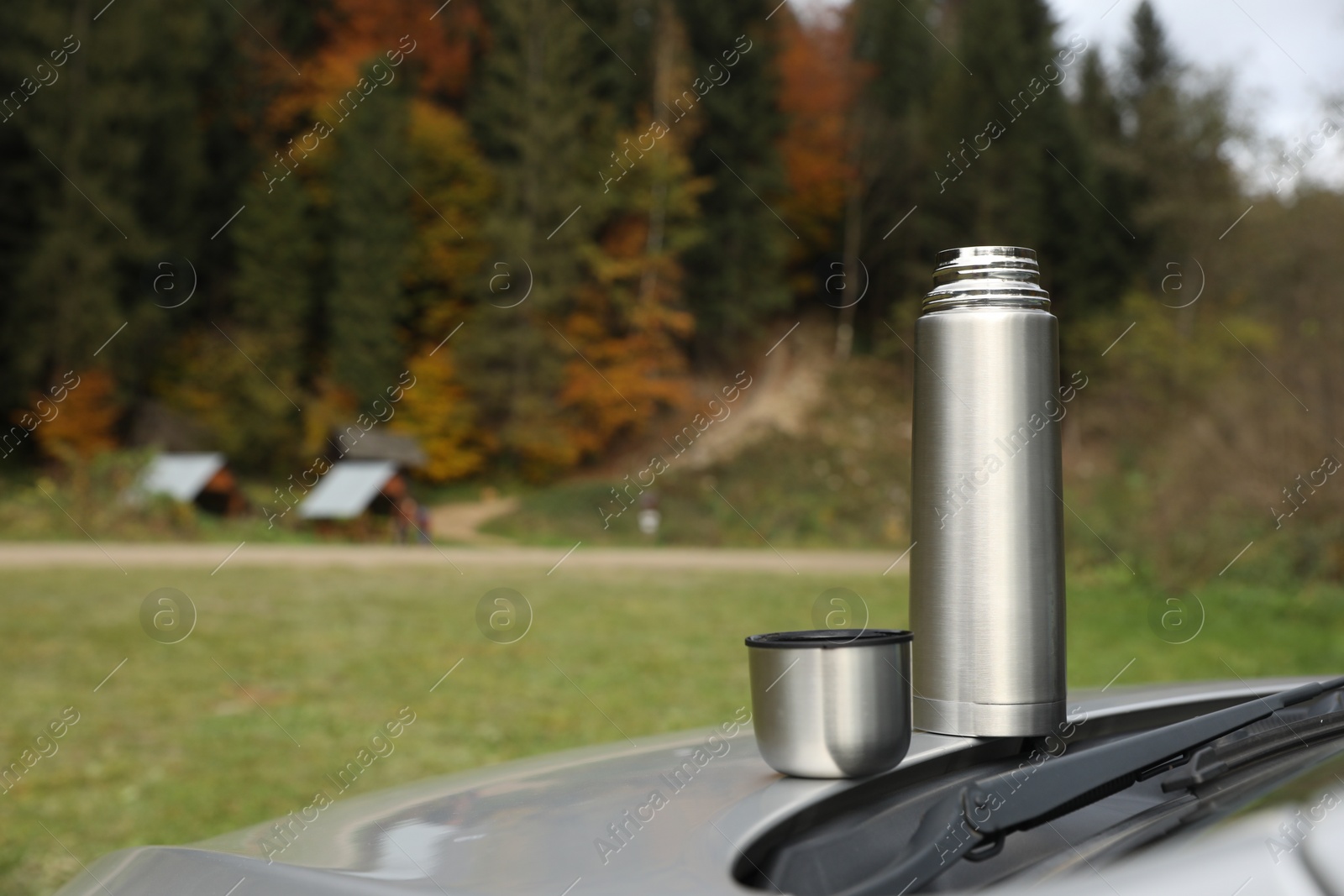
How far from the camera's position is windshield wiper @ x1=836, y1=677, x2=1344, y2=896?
93cm

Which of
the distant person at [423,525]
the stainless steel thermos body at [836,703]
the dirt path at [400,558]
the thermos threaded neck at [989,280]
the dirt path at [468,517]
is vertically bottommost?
the stainless steel thermos body at [836,703]

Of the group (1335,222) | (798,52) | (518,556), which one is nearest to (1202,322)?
(1335,222)

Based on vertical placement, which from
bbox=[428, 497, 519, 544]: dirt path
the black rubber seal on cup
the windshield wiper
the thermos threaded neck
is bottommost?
the windshield wiper

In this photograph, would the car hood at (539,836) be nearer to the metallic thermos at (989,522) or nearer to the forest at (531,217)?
the metallic thermos at (989,522)

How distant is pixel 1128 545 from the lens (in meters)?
14.0

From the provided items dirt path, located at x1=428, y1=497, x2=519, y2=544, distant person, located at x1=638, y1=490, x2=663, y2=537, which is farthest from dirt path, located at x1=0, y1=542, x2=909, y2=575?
distant person, located at x1=638, y1=490, x2=663, y2=537

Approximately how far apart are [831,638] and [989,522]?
227 millimetres

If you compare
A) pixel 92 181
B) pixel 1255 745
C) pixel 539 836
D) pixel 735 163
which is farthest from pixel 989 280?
pixel 735 163

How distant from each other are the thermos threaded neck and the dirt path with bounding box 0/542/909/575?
13.9 metres

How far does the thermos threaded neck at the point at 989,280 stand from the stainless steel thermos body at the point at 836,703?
1.42ft

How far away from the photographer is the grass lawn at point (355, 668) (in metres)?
5.72

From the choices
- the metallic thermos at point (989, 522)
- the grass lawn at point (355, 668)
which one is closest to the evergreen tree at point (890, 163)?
the grass lawn at point (355, 668)

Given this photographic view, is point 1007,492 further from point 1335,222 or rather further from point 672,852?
point 1335,222

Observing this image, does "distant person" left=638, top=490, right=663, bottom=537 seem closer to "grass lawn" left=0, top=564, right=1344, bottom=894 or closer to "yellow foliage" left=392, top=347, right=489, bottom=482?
"yellow foliage" left=392, top=347, right=489, bottom=482
